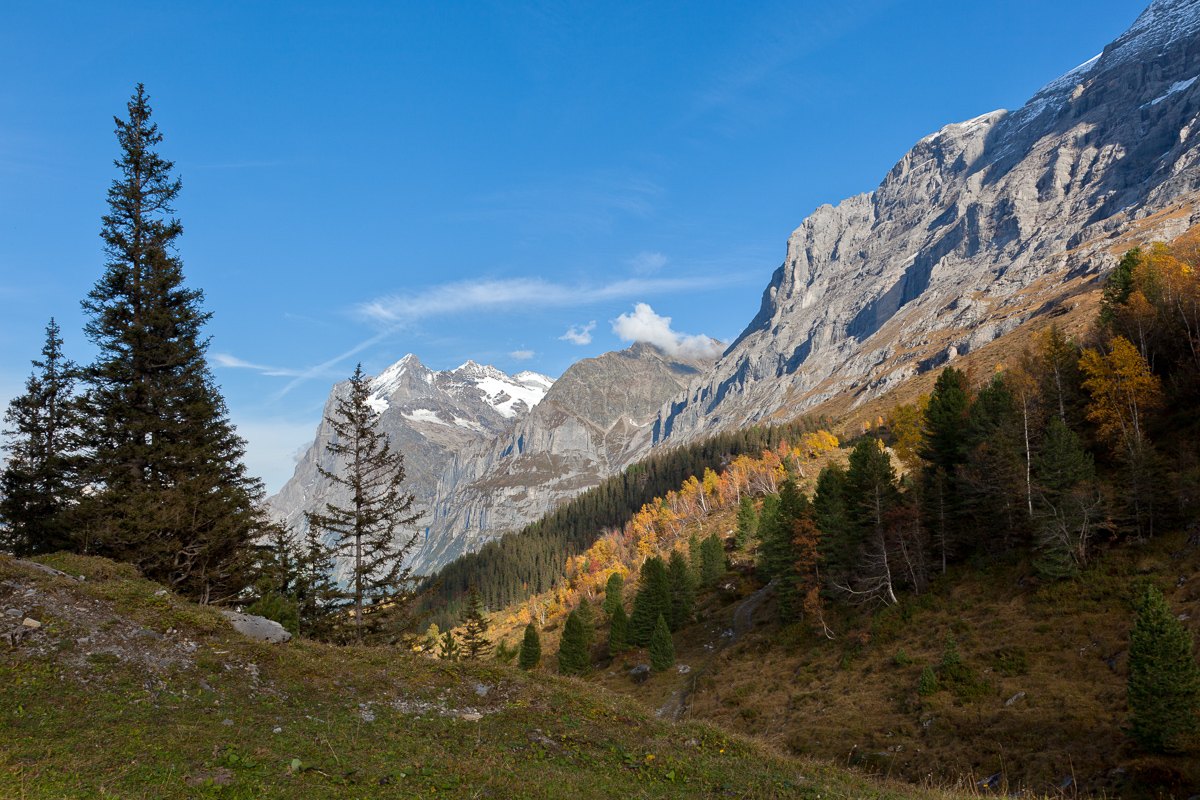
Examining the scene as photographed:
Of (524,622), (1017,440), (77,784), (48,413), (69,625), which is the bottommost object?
(524,622)

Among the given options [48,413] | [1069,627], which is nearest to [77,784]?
[48,413]

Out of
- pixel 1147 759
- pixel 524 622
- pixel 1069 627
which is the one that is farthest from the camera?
pixel 524 622

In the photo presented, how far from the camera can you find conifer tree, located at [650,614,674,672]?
65812mm

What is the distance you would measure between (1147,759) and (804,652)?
3317cm

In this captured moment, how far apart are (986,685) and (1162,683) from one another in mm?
12909

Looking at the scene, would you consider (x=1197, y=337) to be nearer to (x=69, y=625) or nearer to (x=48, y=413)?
(x=69, y=625)

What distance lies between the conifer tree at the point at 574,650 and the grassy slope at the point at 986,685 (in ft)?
65.4

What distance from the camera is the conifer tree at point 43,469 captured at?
78.8ft

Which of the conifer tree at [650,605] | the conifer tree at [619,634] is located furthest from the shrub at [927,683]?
the conifer tree at [619,634]

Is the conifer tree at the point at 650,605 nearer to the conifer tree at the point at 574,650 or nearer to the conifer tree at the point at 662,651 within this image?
the conifer tree at the point at 574,650

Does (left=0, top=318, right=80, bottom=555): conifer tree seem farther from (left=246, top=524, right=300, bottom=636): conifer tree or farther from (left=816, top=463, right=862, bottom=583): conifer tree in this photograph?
(left=816, top=463, right=862, bottom=583): conifer tree

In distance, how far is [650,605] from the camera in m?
76.6

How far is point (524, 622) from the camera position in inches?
5256

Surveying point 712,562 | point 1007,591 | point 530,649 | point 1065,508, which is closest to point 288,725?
point 1007,591
